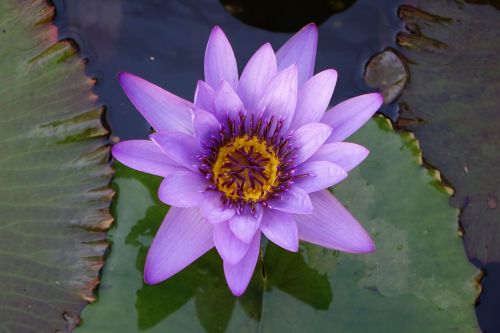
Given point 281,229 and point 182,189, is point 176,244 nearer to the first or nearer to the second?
point 182,189

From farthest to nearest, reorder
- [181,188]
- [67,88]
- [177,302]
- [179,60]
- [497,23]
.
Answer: [179,60] → [497,23] → [67,88] → [177,302] → [181,188]

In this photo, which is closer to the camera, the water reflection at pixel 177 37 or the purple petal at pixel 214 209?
the purple petal at pixel 214 209

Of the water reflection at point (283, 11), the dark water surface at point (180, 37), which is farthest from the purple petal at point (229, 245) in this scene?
the water reflection at point (283, 11)

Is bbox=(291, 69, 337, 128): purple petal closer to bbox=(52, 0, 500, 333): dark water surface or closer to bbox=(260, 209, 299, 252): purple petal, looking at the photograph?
bbox=(260, 209, 299, 252): purple petal

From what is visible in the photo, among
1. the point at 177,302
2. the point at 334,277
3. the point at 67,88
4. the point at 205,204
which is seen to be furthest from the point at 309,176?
the point at 67,88

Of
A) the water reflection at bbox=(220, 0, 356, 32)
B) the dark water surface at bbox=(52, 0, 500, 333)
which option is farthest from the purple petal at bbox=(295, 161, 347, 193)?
the water reflection at bbox=(220, 0, 356, 32)

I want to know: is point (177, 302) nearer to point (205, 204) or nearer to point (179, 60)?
point (205, 204)

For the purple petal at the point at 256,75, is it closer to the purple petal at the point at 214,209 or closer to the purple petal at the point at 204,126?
the purple petal at the point at 204,126
